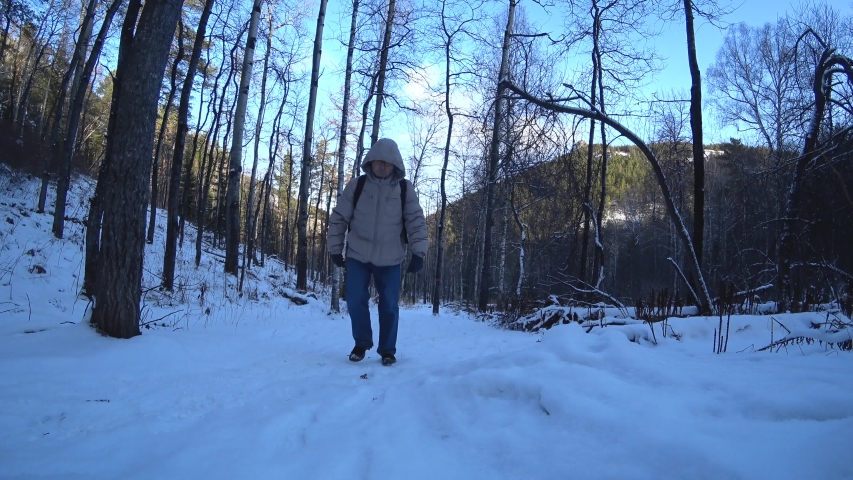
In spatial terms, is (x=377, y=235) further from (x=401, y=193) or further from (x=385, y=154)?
(x=385, y=154)

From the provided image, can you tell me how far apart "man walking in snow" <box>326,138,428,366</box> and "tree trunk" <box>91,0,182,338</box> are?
153 cm

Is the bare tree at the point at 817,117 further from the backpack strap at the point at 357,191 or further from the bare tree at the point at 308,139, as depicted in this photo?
the bare tree at the point at 308,139

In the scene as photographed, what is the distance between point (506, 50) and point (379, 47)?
378 cm

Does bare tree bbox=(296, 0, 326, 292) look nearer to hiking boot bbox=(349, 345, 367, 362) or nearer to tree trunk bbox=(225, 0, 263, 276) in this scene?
tree trunk bbox=(225, 0, 263, 276)

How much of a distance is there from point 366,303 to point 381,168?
1234 millimetres

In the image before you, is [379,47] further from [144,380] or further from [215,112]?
[144,380]

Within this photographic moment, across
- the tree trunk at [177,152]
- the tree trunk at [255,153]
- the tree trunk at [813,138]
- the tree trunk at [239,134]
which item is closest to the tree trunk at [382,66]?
the tree trunk at [239,134]

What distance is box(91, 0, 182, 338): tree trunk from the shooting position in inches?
122

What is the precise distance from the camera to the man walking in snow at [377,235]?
3.68 m

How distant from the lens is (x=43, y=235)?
10.3 m

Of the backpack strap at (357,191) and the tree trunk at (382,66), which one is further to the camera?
the tree trunk at (382,66)

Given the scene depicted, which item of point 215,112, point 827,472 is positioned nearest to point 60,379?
point 827,472

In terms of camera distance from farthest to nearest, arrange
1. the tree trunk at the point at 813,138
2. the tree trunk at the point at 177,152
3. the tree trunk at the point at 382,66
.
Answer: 1. the tree trunk at the point at 382,66
2. the tree trunk at the point at 177,152
3. the tree trunk at the point at 813,138

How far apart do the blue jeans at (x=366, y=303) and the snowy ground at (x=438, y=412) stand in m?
0.50
